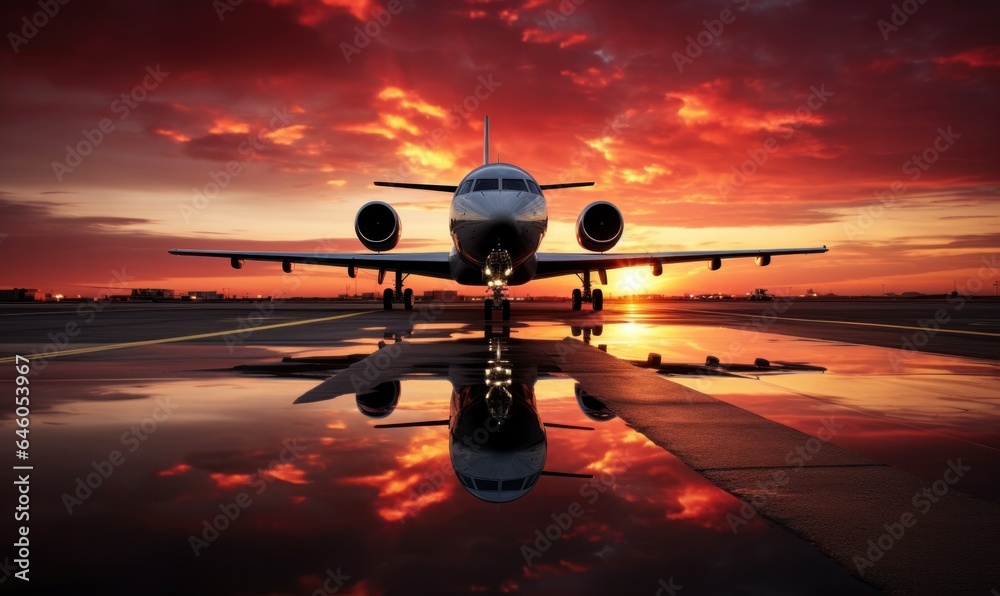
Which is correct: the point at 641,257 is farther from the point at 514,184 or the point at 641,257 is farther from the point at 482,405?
the point at 482,405

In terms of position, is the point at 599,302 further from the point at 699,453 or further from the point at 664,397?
the point at 699,453

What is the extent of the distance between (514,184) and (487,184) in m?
0.79

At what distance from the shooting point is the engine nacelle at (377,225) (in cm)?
2530

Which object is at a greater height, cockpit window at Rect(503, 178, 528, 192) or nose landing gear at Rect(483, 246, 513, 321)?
cockpit window at Rect(503, 178, 528, 192)

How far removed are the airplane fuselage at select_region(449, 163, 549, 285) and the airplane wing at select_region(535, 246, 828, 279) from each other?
8500 mm

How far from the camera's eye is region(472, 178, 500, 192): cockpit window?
18219mm

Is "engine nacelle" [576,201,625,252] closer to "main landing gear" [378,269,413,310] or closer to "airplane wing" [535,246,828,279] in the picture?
"airplane wing" [535,246,828,279]

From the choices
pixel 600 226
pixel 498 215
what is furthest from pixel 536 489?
pixel 600 226

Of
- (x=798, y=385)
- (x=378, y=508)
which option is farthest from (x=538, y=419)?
(x=798, y=385)

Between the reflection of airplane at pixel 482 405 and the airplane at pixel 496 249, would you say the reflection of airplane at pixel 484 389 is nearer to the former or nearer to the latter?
the reflection of airplane at pixel 482 405

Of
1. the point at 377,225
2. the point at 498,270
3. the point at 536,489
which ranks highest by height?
the point at 377,225

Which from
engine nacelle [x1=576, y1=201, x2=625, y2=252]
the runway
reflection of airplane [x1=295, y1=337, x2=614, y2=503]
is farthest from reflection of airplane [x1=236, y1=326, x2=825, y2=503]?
engine nacelle [x1=576, y1=201, x2=625, y2=252]

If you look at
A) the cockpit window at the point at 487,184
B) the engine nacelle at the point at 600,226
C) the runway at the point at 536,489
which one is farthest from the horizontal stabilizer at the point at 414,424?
the engine nacelle at the point at 600,226

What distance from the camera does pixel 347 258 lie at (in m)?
27.7
